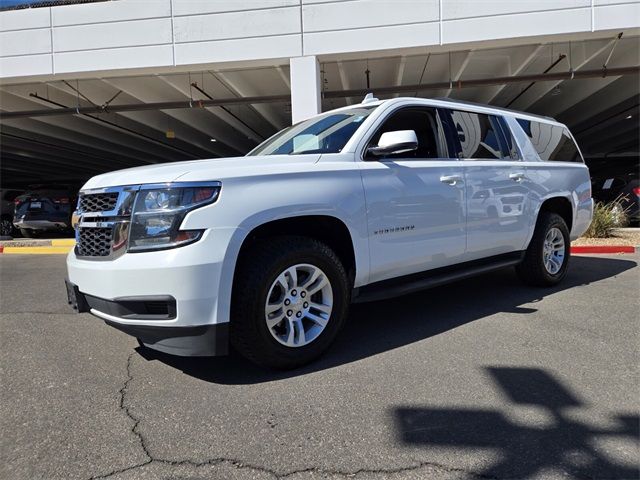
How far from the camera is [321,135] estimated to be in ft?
12.5

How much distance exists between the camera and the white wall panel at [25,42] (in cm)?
958

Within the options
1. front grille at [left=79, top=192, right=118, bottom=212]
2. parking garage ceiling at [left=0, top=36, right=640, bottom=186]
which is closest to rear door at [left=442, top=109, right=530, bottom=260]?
front grille at [left=79, top=192, right=118, bottom=212]

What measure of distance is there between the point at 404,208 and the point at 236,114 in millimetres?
12455

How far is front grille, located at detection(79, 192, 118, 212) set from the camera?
116 inches

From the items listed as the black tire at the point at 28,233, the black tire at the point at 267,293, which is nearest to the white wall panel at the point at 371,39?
the black tire at the point at 267,293

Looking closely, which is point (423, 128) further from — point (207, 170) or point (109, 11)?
point (109, 11)

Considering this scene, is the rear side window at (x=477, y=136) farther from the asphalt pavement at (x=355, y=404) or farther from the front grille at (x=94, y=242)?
the front grille at (x=94, y=242)

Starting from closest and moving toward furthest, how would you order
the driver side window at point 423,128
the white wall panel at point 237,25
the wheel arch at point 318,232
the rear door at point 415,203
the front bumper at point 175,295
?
the front bumper at point 175,295 < the wheel arch at point 318,232 < the rear door at point 415,203 < the driver side window at point 423,128 < the white wall panel at point 237,25

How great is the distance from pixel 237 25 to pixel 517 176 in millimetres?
6685

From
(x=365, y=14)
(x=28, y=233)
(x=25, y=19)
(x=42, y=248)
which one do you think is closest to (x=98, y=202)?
(x=365, y=14)

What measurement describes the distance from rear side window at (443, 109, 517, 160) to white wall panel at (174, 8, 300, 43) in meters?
5.53

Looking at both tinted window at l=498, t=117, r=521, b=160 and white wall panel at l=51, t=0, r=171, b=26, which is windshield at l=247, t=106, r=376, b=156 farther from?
white wall panel at l=51, t=0, r=171, b=26

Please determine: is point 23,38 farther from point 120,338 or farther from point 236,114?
point 120,338

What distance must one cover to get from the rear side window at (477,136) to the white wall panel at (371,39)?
4.57m
